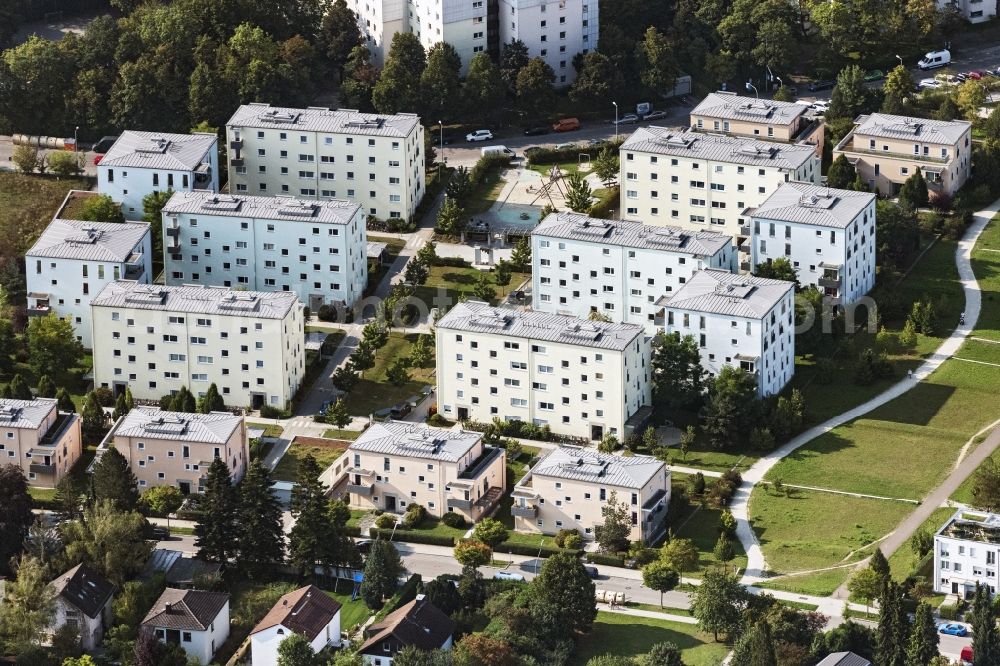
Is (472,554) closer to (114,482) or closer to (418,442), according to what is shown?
(418,442)

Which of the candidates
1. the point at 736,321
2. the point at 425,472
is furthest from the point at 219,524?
the point at 736,321

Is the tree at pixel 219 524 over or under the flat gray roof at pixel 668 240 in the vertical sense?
under

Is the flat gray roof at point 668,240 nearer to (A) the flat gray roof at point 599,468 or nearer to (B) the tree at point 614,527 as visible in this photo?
(A) the flat gray roof at point 599,468

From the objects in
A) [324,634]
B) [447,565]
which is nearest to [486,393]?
[447,565]

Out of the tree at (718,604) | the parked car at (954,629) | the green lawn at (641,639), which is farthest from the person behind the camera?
the parked car at (954,629)

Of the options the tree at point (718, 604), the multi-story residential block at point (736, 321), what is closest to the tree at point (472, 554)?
the tree at point (718, 604)

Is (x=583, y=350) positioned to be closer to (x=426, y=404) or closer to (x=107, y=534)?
(x=426, y=404)
